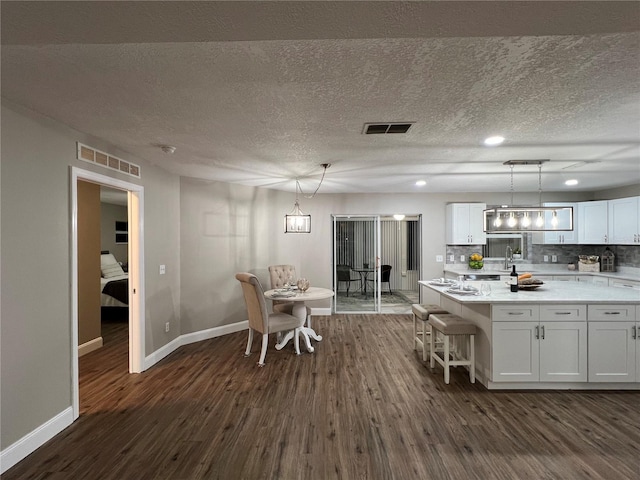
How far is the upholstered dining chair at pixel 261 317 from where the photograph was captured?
3967 millimetres

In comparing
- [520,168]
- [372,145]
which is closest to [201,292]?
[372,145]

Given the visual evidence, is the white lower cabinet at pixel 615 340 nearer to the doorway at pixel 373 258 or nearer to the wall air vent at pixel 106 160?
the doorway at pixel 373 258

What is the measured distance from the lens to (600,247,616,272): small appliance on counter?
6195 millimetres

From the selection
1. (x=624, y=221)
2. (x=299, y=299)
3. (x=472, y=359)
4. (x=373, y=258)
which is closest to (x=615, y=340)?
(x=472, y=359)

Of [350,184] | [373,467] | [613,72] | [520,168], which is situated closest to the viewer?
[613,72]

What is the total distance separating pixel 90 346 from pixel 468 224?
6481 mm

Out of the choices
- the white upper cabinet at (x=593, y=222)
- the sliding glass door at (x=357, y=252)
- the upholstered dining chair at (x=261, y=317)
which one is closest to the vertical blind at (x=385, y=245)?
the sliding glass door at (x=357, y=252)

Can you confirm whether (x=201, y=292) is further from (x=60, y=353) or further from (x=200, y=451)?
(x=200, y=451)

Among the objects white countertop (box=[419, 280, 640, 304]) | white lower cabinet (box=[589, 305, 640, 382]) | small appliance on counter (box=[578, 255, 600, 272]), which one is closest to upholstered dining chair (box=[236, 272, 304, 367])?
white countertop (box=[419, 280, 640, 304])

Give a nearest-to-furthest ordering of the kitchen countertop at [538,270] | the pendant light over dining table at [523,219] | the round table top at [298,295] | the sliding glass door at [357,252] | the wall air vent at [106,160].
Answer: the wall air vent at [106,160], the pendant light over dining table at [523,219], the round table top at [298,295], the kitchen countertop at [538,270], the sliding glass door at [357,252]

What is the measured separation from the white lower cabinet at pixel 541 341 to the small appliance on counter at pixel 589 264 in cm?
376

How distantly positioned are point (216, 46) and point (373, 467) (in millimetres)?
2625

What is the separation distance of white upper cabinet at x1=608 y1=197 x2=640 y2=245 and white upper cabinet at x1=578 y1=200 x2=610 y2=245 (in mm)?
86

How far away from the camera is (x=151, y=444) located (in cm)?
244
